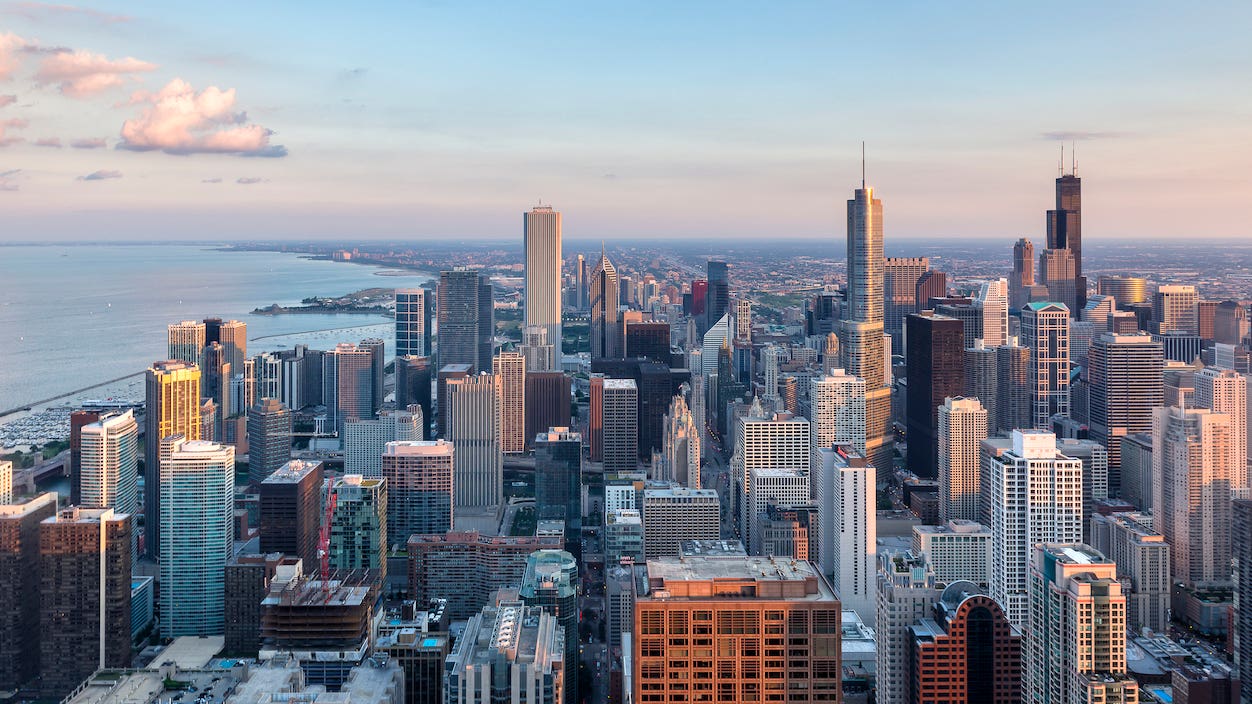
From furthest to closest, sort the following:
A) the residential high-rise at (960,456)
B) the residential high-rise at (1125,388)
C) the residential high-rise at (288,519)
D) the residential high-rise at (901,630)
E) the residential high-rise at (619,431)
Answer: the residential high-rise at (619,431) < the residential high-rise at (1125,388) < the residential high-rise at (960,456) < the residential high-rise at (288,519) < the residential high-rise at (901,630)

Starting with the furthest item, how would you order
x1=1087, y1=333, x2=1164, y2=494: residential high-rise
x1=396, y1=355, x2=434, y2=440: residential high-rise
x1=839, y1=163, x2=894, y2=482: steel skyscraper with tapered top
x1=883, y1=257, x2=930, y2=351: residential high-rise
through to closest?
x1=883, y1=257, x2=930, y2=351: residential high-rise → x1=396, y1=355, x2=434, y2=440: residential high-rise → x1=839, y1=163, x2=894, y2=482: steel skyscraper with tapered top → x1=1087, y1=333, x2=1164, y2=494: residential high-rise

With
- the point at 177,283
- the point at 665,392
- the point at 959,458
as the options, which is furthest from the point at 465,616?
the point at 177,283

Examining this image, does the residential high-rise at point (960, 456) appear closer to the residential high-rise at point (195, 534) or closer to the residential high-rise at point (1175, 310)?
the residential high-rise at point (1175, 310)

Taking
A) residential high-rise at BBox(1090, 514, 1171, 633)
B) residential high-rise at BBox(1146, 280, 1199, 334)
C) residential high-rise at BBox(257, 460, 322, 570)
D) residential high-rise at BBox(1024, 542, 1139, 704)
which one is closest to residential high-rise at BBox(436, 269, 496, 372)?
residential high-rise at BBox(257, 460, 322, 570)

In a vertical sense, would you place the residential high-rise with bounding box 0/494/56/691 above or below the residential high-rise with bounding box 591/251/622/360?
below

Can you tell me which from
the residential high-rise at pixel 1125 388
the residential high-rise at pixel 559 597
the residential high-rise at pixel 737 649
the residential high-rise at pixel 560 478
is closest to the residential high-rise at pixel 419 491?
the residential high-rise at pixel 560 478

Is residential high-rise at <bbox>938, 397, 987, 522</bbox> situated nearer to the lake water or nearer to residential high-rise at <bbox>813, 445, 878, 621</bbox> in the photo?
residential high-rise at <bbox>813, 445, 878, 621</bbox>
